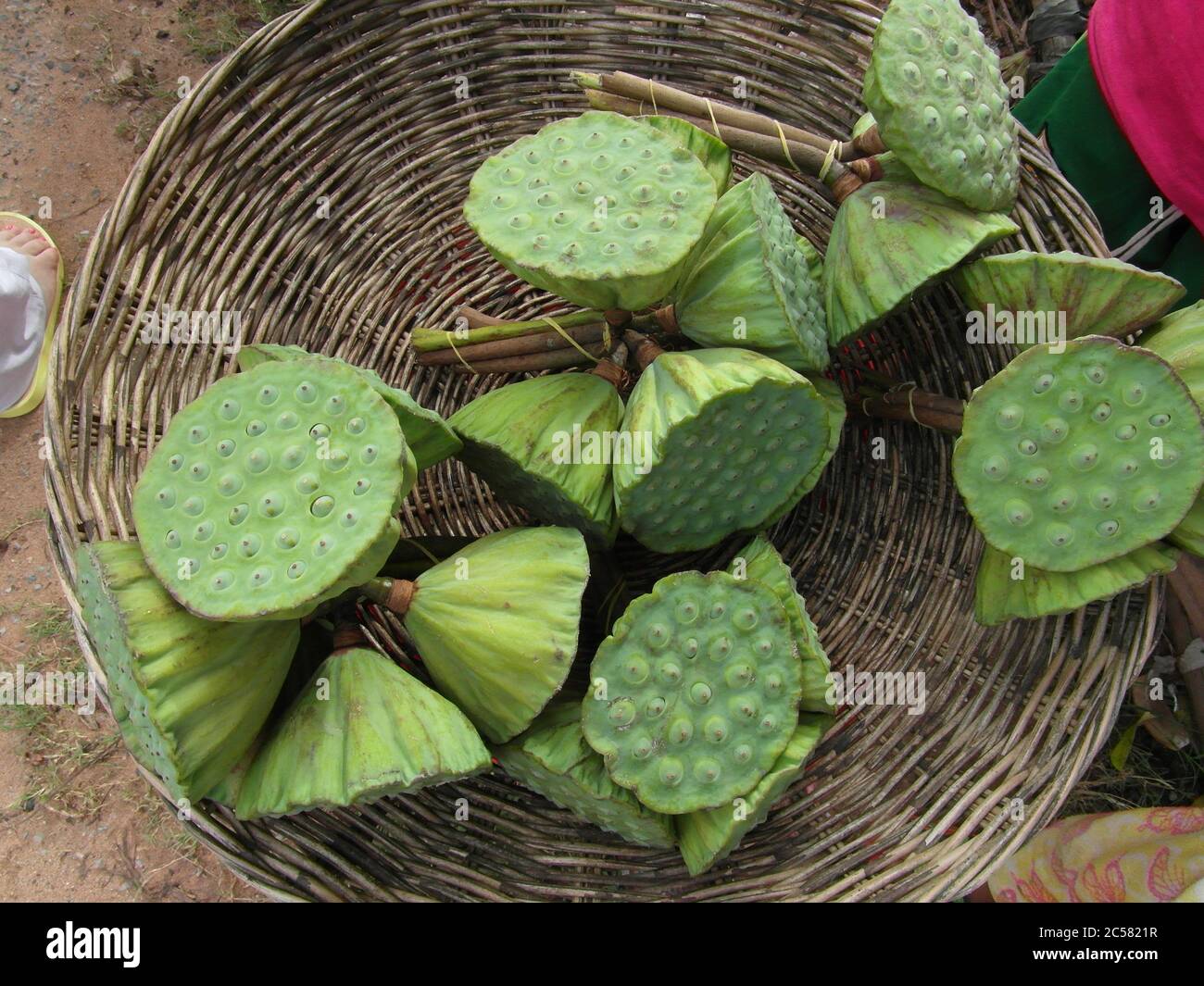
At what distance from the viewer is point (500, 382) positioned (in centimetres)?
131

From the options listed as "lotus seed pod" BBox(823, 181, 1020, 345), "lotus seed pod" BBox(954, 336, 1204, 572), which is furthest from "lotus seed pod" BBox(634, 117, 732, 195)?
"lotus seed pod" BBox(954, 336, 1204, 572)

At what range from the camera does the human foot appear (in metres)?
1.69

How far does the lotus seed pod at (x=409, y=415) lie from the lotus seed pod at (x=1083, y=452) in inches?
21.5

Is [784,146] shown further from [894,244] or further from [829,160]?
[894,244]

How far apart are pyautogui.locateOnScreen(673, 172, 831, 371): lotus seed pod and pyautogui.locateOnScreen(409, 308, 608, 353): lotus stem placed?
0.14 m

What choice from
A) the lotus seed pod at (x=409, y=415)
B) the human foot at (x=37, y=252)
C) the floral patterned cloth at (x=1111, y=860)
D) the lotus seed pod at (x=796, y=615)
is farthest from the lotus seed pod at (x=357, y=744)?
the human foot at (x=37, y=252)

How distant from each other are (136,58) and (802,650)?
5.57 ft

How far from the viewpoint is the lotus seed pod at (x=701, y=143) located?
106 centimetres

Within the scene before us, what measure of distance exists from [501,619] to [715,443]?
28 centimetres

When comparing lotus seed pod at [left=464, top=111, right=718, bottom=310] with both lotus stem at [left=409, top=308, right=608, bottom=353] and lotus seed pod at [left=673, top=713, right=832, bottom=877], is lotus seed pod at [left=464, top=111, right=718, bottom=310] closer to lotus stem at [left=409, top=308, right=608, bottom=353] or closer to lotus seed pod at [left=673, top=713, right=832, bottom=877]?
lotus stem at [left=409, top=308, right=608, bottom=353]

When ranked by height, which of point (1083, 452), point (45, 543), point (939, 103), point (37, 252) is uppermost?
point (939, 103)

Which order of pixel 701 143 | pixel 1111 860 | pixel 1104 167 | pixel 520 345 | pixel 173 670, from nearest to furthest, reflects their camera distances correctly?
1. pixel 173 670
2. pixel 701 143
3. pixel 520 345
4. pixel 1104 167
5. pixel 1111 860

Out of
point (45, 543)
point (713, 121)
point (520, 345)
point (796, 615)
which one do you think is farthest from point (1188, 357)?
point (45, 543)
